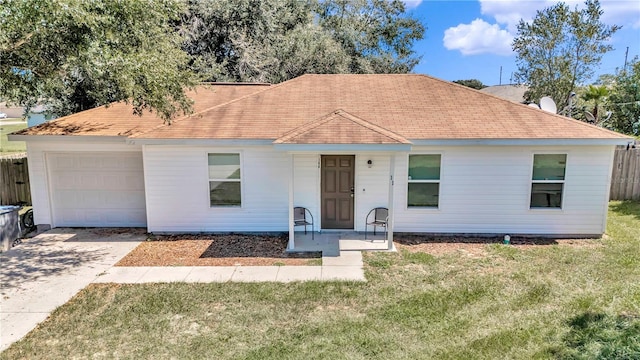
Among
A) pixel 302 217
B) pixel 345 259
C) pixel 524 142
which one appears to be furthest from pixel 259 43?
pixel 345 259

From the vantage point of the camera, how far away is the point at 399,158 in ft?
32.2

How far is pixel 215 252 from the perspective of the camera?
8852 mm

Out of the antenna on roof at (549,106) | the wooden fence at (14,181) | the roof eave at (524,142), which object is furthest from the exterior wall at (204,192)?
the antenna on roof at (549,106)

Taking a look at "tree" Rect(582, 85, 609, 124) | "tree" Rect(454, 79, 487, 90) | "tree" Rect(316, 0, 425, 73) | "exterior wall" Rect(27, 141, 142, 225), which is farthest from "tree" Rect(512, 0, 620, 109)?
"tree" Rect(454, 79, 487, 90)

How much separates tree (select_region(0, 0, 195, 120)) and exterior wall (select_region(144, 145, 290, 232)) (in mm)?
1247

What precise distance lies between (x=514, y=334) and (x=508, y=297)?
4.16 ft

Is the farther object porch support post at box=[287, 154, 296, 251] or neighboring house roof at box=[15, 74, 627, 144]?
neighboring house roof at box=[15, 74, 627, 144]

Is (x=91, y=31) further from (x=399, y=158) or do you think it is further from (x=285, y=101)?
(x=399, y=158)

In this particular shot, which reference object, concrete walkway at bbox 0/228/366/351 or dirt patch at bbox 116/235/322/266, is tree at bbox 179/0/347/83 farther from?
concrete walkway at bbox 0/228/366/351

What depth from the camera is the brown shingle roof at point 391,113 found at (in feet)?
31.3

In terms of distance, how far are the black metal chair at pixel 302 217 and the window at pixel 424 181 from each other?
8.55ft

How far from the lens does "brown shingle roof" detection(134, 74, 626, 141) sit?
375 inches

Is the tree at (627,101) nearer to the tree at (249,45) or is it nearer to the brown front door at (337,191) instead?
the tree at (249,45)

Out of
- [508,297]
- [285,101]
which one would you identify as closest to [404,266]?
[508,297]
